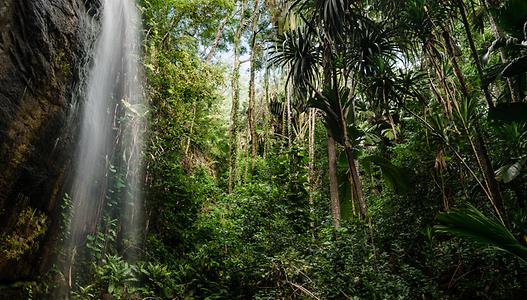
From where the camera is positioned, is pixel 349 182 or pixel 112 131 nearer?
pixel 112 131

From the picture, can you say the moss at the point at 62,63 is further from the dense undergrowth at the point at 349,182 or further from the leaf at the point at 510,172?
the leaf at the point at 510,172

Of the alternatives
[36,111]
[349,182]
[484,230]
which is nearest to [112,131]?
[36,111]

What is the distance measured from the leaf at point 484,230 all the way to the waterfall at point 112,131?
4.46 m

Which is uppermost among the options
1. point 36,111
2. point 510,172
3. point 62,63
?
point 62,63

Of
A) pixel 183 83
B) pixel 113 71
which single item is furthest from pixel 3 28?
pixel 183 83

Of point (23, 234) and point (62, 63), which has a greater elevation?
point (62, 63)

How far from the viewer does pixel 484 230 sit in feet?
9.00

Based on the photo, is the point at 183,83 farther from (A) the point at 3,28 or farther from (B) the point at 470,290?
(B) the point at 470,290

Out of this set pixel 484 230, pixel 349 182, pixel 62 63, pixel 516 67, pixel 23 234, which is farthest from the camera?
pixel 349 182

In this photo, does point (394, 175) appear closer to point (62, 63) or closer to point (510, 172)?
point (510, 172)

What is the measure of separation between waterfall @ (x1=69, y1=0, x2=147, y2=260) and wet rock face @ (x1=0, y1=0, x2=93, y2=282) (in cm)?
51

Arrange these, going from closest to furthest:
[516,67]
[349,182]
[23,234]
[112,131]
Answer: [516,67]
[23,234]
[112,131]
[349,182]

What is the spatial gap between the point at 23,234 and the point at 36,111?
4.40 feet

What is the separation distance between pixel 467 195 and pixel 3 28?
19.9ft
